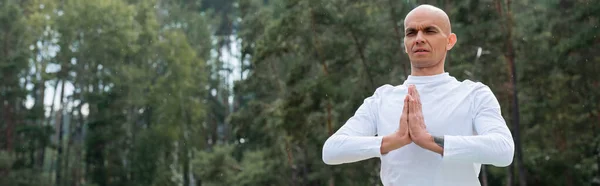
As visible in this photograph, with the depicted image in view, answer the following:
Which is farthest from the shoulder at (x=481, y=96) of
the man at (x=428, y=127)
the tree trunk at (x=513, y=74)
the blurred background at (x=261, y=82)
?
the tree trunk at (x=513, y=74)

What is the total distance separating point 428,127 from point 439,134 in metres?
0.04

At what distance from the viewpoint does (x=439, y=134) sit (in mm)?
2045

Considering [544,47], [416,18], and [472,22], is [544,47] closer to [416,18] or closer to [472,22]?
[472,22]

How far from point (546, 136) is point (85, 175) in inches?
710

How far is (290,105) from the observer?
1841cm

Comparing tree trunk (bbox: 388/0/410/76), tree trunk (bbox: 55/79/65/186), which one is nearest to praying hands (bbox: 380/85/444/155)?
tree trunk (bbox: 388/0/410/76)

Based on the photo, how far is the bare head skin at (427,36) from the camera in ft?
6.97

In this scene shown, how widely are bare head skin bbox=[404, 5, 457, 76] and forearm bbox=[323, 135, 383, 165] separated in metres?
0.30

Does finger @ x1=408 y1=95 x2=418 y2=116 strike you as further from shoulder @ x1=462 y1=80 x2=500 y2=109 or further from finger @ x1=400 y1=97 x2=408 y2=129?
shoulder @ x1=462 y1=80 x2=500 y2=109

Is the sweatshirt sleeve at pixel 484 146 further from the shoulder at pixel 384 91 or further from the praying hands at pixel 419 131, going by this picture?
the shoulder at pixel 384 91

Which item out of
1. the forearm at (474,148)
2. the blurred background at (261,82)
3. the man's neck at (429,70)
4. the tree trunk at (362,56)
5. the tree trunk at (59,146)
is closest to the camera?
the forearm at (474,148)

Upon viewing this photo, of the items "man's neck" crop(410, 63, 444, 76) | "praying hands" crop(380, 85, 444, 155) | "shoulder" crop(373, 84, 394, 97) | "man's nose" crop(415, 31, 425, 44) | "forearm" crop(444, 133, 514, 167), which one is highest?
"man's nose" crop(415, 31, 425, 44)

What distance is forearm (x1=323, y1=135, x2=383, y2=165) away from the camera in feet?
6.57

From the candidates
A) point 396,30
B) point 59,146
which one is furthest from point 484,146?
point 59,146
